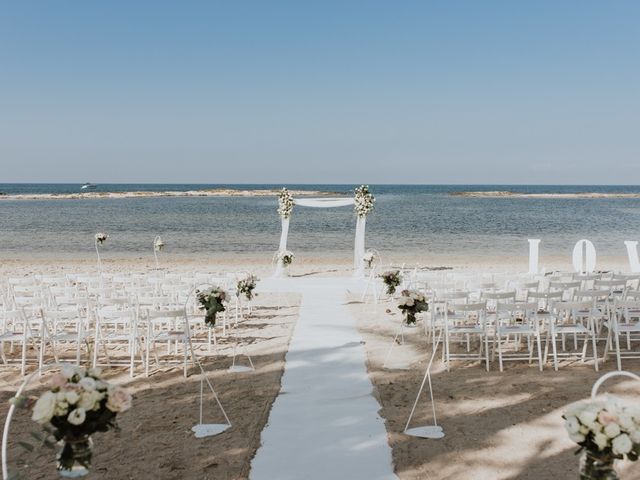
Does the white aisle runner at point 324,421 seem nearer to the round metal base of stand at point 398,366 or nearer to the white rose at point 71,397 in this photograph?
the round metal base of stand at point 398,366

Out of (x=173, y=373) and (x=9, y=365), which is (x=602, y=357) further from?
(x=9, y=365)

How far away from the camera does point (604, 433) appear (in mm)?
2641

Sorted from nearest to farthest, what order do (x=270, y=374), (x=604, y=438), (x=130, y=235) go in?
(x=604, y=438)
(x=270, y=374)
(x=130, y=235)

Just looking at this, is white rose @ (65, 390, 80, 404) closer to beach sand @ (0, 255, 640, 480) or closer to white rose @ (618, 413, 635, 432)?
beach sand @ (0, 255, 640, 480)

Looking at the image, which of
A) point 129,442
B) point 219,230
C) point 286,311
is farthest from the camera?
point 219,230

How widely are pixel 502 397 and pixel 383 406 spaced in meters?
1.27

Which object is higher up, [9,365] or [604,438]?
[604,438]

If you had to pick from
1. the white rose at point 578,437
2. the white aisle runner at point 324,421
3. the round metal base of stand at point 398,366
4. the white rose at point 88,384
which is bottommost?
the round metal base of stand at point 398,366

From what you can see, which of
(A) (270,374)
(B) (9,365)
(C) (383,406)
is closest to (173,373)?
(A) (270,374)

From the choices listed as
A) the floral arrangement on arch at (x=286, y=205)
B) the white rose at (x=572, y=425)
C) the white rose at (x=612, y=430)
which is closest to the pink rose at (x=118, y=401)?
the white rose at (x=572, y=425)

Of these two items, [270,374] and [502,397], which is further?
[270,374]

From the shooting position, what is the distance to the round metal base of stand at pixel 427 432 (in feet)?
17.2

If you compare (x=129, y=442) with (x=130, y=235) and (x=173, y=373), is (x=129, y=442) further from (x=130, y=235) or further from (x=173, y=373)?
(x=130, y=235)

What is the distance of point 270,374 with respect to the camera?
23.7ft
